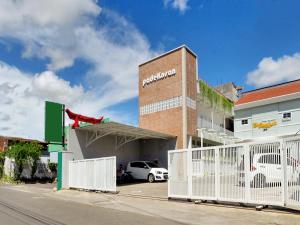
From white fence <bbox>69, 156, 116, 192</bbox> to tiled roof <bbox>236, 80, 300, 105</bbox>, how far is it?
15778 millimetres

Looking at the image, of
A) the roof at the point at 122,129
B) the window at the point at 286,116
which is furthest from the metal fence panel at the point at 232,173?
the window at the point at 286,116

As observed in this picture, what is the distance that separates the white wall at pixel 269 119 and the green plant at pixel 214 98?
213 inches

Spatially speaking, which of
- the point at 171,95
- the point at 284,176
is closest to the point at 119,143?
the point at 171,95

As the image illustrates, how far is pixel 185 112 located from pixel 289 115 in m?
8.62

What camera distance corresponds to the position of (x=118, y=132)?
29359 mm

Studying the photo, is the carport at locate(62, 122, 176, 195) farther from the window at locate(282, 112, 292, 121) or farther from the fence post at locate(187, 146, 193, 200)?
the window at locate(282, 112, 292, 121)

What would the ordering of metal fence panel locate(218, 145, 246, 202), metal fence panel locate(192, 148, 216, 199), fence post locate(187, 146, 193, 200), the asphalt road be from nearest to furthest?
the asphalt road, metal fence panel locate(218, 145, 246, 202), metal fence panel locate(192, 148, 216, 199), fence post locate(187, 146, 193, 200)

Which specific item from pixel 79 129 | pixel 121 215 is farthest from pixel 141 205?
pixel 79 129

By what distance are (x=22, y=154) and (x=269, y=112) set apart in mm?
22651

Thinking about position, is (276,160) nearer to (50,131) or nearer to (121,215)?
(121,215)

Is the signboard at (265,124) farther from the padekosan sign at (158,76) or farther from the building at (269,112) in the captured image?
the padekosan sign at (158,76)

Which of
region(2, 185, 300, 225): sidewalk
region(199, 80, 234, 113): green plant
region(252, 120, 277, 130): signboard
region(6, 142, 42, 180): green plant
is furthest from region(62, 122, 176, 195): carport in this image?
region(6, 142, 42, 180): green plant

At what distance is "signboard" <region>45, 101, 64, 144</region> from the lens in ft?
94.5

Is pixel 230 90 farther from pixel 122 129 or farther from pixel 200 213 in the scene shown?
pixel 200 213
